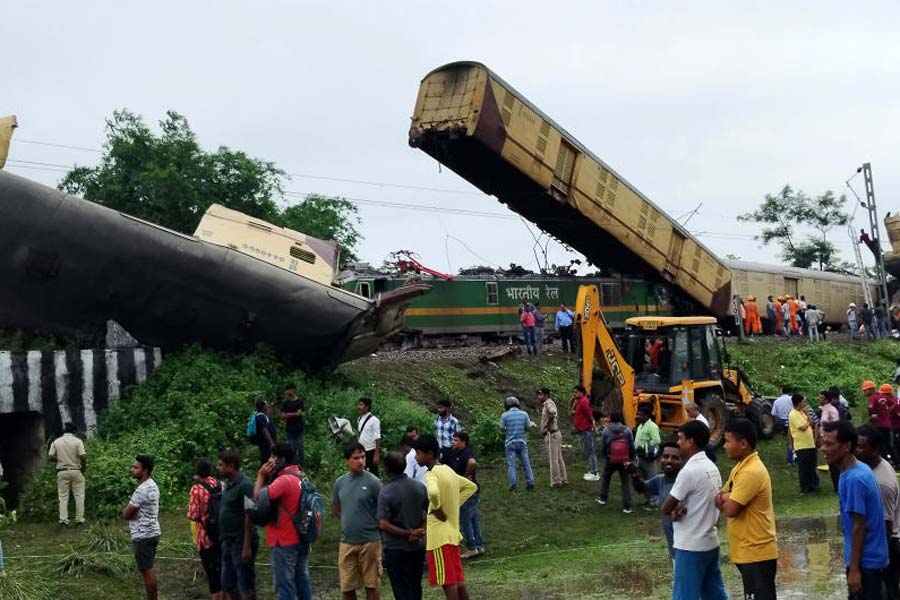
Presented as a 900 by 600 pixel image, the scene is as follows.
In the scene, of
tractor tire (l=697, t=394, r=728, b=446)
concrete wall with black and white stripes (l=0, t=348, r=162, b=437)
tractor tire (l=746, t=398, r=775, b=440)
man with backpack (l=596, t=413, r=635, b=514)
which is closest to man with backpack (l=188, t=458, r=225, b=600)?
man with backpack (l=596, t=413, r=635, b=514)

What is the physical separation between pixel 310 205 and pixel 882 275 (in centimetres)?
2492

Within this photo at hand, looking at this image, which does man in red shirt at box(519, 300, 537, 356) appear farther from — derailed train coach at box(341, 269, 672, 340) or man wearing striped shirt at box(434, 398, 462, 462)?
man wearing striped shirt at box(434, 398, 462, 462)

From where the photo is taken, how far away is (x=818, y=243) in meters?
63.9

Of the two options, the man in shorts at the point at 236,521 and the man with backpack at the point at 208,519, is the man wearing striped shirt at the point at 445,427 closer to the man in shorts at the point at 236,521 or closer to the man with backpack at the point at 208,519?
the man with backpack at the point at 208,519

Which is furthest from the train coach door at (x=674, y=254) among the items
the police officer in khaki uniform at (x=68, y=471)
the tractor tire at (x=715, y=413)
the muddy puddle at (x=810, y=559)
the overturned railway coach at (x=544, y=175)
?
the police officer in khaki uniform at (x=68, y=471)

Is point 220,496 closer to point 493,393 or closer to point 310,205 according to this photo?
point 493,393

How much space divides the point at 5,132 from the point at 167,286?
3529 mm

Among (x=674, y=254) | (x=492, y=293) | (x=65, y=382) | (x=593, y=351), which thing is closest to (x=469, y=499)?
(x=593, y=351)

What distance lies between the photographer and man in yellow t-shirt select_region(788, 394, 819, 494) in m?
15.9

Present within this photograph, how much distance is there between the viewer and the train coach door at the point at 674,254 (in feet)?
91.6

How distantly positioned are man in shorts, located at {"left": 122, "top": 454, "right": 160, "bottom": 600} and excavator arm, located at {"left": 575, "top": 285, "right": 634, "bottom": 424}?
369 inches

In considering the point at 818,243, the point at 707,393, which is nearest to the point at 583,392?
the point at 707,393

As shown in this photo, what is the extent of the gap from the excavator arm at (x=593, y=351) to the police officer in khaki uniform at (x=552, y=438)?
68.1 inches

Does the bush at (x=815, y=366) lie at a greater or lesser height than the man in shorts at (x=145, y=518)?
greater
